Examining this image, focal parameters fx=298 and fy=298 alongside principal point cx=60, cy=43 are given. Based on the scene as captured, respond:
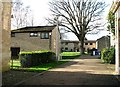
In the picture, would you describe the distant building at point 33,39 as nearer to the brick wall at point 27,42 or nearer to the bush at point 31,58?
the brick wall at point 27,42

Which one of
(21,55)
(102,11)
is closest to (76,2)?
(102,11)

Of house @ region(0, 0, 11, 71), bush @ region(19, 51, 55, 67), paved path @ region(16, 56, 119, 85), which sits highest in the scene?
house @ region(0, 0, 11, 71)

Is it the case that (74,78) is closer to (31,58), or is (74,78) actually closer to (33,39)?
(31,58)

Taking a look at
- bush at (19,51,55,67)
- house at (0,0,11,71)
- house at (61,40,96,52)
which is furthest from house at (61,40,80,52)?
house at (0,0,11,71)

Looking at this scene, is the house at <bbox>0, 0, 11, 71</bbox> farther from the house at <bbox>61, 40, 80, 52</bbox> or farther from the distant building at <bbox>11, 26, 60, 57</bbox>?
the house at <bbox>61, 40, 80, 52</bbox>

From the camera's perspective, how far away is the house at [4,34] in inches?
843

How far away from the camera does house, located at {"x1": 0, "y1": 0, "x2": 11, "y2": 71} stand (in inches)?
843

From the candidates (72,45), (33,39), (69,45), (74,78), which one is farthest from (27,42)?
(72,45)

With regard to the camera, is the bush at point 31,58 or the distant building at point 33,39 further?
the distant building at point 33,39

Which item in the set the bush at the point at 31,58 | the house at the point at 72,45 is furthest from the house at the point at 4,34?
the house at the point at 72,45

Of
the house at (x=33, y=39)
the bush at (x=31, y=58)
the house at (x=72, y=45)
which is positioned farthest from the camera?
the house at (x=72, y=45)

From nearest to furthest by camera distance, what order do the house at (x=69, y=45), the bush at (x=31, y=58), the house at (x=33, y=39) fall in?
the bush at (x=31, y=58)
the house at (x=33, y=39)
the house at (x=69, y=45)

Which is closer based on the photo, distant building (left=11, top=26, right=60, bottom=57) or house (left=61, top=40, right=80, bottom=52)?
distant building (left=11, top=26, right=60, bottom=57)

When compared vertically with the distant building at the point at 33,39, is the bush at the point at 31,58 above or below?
below
